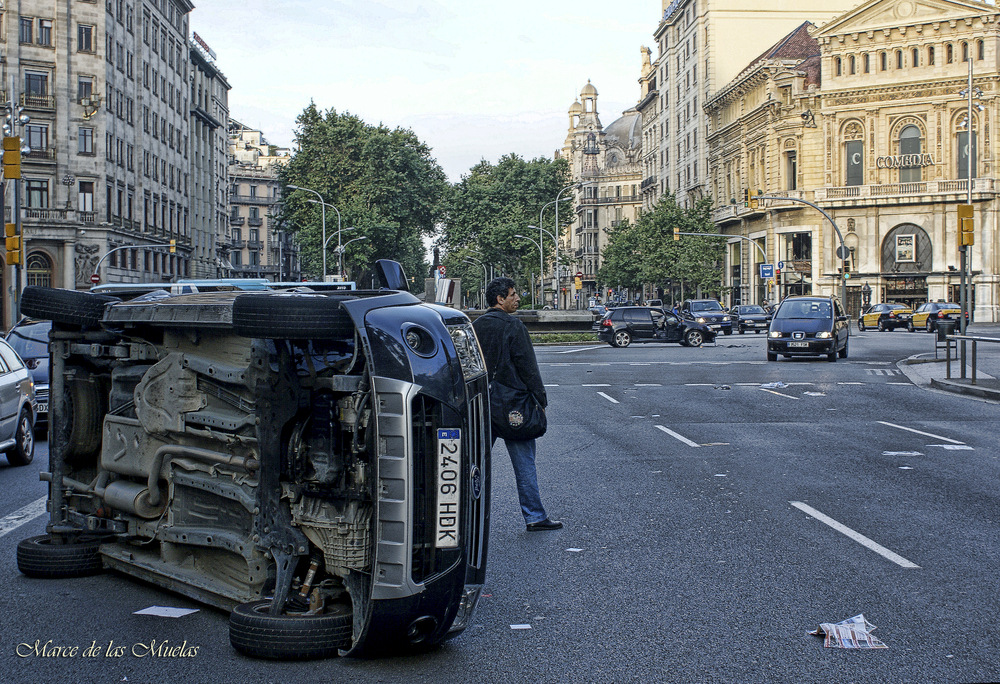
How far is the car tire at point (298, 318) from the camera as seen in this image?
15.3 ft

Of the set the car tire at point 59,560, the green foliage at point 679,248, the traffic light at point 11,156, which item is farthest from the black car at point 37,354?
the green foliage at point 679,248

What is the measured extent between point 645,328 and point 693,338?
1.84 m

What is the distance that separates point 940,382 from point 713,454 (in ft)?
37.7

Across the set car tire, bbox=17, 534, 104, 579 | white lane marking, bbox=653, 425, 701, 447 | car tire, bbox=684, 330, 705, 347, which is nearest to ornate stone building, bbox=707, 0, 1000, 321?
car tire, bbox=684, 330, 705, 347

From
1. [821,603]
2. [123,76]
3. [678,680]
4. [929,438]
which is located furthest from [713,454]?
[123,76]

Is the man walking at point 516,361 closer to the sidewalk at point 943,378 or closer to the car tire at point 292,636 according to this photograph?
the car tire at point 292,636

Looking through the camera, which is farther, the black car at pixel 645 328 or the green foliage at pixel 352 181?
the green foliage at pixel 352 181

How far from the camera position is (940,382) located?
21.0 m

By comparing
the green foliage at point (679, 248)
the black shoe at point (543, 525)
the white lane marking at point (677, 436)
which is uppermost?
the green foliage at point (679, 248)

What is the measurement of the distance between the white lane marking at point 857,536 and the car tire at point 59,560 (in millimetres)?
4981

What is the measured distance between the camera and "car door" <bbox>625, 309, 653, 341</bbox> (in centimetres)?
3947

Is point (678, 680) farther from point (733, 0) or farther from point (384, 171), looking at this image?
point (733, 0)

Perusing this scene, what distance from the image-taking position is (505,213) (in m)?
79.9

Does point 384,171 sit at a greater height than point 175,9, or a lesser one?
lesser
